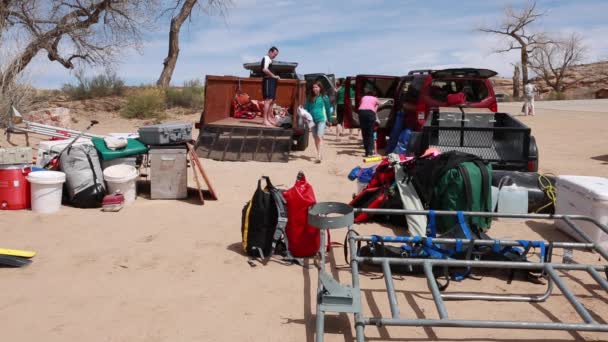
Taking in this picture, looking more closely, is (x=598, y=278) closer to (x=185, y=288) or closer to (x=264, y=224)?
(x=264, y=224)

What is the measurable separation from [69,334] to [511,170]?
545cm

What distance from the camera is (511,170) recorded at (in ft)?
22.2

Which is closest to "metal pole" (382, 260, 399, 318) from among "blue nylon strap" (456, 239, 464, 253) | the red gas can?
"blue nylon strap" (456, 239, 464, 253)

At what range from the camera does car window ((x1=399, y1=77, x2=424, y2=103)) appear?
9898 mm

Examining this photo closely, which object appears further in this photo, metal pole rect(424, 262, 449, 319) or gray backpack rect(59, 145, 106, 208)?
gray backpack rect(59, 145, 106, 208)

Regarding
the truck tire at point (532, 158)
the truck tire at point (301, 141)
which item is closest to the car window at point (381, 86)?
the truck tire at point (301, 141)

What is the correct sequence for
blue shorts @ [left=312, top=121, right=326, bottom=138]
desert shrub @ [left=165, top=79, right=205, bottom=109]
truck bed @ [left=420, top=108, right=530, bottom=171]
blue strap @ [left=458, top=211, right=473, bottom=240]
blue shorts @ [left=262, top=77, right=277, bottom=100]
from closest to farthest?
1. blue strap @ [left=458, top=211, right=473, bottom=240]
2. truck bed @ [left=420, top=108, right=530, bottom=171]
3. blue shorts @ [left=312, top=121, right=326, bottom=138]
4. blue shorts @ [left=262, top=77, right=277, bottom=100]
5. desert shrub @ [left=165, top=79, right=205, bottom=109]

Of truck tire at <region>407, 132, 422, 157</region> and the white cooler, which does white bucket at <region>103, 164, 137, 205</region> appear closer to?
truck tire at <region>407, 132, 422, 157</region>

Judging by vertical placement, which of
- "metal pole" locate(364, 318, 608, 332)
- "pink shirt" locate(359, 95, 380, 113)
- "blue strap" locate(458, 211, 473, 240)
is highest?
"pink shirt" locate(359, 95, 380, 113)

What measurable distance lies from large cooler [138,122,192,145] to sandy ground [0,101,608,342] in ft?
3.15

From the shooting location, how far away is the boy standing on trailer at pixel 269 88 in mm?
10656

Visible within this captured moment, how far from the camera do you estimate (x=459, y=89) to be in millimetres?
9945

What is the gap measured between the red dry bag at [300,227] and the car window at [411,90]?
5648 mm

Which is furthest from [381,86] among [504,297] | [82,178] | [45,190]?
[504,297]
